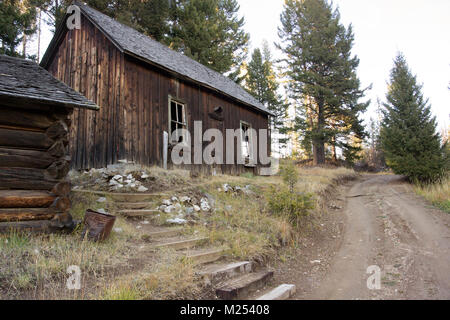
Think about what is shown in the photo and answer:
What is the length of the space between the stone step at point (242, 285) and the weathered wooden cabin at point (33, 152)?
2.82m

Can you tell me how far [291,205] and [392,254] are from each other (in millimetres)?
2287

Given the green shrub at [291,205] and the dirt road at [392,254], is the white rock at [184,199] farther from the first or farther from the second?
the dirt road at [392,254]

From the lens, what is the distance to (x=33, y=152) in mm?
4480

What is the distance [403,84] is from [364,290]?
14.6 m

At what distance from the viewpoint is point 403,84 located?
49.2 feet

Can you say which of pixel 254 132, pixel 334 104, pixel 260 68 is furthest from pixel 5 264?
pixel 260 68

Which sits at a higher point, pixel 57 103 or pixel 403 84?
pixel 403 84

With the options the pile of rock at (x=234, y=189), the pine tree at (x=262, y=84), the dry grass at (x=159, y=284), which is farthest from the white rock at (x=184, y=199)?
the pine tree at (x=262, y=84)

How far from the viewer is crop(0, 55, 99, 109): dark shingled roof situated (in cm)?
406

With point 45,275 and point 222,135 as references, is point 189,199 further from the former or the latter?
point 222,135

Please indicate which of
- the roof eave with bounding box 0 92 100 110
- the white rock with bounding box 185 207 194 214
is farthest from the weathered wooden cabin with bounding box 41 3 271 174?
the roof eave with bounding box 0 92 100 110

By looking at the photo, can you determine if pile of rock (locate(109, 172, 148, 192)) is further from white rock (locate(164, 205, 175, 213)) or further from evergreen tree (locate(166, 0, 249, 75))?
evergreen tree (locate(166, 0, 249, 75))

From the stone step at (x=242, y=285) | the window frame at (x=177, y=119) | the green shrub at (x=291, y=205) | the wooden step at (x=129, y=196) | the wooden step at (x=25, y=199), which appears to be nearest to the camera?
the stone step at (x=242, y=285)

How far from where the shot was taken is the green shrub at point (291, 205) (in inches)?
268
